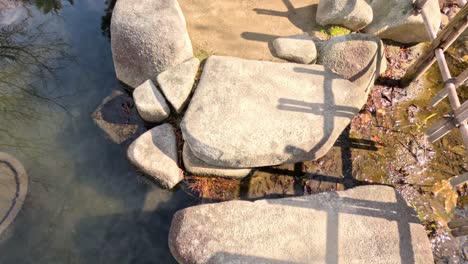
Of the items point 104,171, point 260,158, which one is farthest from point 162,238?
point 260,158

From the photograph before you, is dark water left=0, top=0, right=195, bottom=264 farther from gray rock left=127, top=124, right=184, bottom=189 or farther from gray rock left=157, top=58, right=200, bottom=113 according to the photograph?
gray rock left=157, top=58, right=200, bottom=113

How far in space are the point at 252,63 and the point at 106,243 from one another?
11.7ft

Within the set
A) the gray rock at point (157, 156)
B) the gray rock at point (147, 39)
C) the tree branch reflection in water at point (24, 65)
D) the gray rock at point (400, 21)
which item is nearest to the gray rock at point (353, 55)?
the gray rock at point (400, 21)

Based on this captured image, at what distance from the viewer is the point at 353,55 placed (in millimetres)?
5613

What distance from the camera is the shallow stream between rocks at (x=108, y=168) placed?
470 cm

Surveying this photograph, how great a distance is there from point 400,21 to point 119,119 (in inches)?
210

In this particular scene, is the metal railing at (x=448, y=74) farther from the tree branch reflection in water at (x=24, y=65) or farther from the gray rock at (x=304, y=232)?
the tree branch reflection in water at (x=24, y=65)

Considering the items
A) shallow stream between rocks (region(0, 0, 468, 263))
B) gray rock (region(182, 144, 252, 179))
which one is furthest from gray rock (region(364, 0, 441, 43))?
gray rock (region(182, 144, 252, 179))

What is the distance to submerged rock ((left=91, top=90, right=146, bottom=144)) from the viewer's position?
213 inches

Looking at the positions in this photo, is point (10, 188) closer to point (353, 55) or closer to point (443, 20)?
point (353, 55)

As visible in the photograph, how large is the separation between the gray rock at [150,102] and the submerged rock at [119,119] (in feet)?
0.97

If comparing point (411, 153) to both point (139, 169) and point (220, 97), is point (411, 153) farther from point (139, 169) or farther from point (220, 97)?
point (139, 169)

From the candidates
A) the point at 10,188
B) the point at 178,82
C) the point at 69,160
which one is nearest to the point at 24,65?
the point at 69,160

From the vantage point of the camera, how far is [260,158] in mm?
4797
